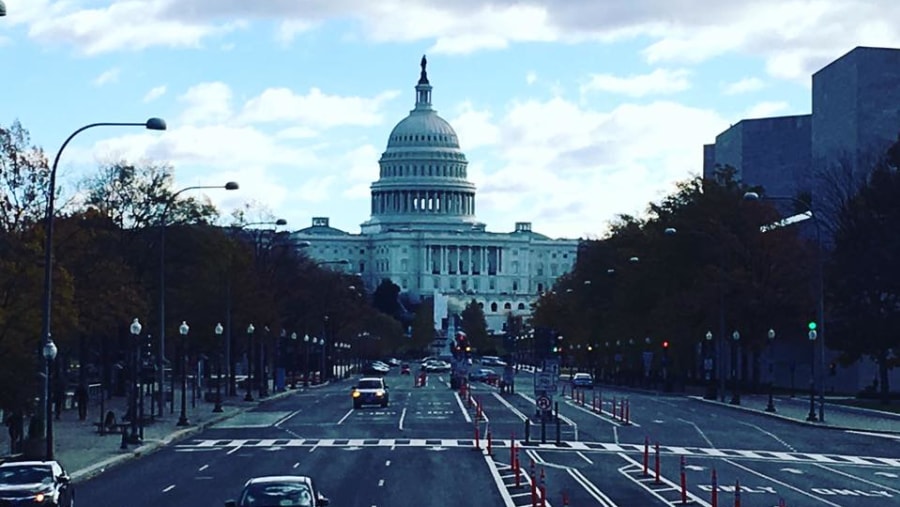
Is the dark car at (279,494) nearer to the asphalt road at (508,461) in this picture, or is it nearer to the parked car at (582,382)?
the asphalt road at (508,461)

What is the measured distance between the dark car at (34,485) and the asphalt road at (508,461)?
12.7ft

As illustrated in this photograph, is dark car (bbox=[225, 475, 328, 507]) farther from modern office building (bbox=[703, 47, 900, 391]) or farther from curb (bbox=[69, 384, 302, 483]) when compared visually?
modern office building (bbox=[703, 47, 900, 391])

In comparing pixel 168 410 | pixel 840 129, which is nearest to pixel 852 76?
pixel 840 129

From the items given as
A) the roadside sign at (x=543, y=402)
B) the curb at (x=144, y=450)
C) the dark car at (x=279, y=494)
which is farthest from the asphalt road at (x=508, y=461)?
the dark car at (x=279, y=494)

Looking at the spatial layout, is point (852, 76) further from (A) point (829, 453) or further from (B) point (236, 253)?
(A) point (829, 453)

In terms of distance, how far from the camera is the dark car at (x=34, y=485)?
29.3 m

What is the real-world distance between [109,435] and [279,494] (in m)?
34.2

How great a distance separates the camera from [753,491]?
→ 3788 centimetres

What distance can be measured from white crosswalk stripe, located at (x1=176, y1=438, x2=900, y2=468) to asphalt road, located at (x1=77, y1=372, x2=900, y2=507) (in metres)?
0.06

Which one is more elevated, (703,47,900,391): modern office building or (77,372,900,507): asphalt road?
(703,47,900,391): modern office building

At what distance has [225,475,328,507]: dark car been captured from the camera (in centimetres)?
2550

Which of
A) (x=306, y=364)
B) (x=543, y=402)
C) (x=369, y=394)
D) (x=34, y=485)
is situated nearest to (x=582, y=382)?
(x=306, y=364)

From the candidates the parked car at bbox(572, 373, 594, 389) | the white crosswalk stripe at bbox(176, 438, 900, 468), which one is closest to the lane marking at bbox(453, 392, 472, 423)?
the white crosswalk stripe at bbox(176, 438, 900, 468)

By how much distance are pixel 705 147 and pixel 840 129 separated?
70126 mm
